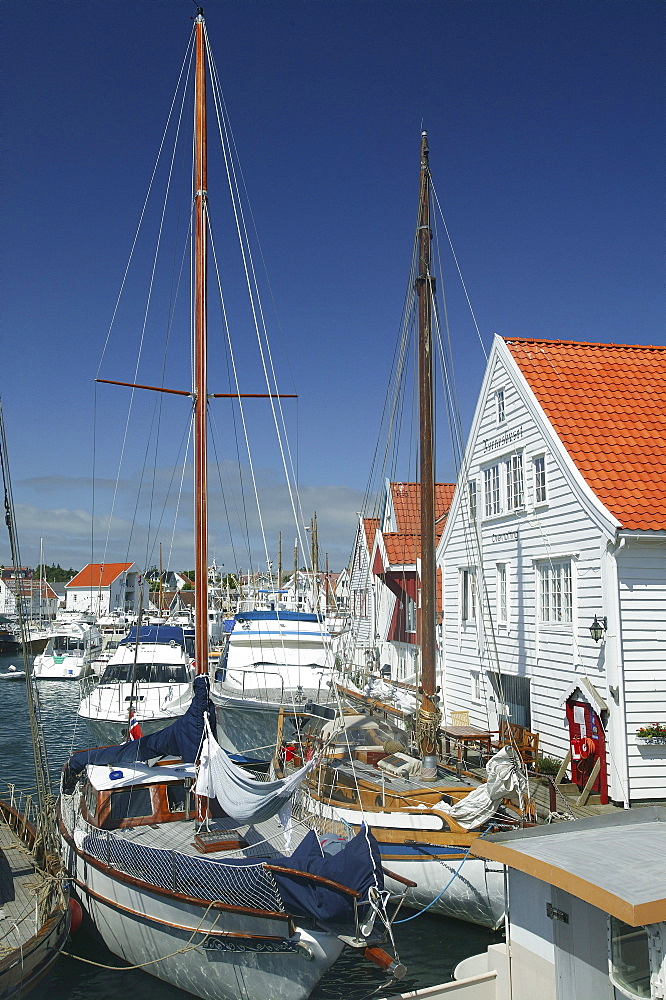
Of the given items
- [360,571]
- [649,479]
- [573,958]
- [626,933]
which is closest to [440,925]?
[573,958]

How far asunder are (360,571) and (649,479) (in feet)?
94.2

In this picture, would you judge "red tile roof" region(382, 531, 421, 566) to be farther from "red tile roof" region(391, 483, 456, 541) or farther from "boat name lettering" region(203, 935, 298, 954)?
"boat name lettering" region(203, 935, 298, 954)

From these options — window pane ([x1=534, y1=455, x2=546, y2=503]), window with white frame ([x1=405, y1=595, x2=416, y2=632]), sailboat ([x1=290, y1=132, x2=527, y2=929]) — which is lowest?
sailboat ([x1=290, y1=132, x2=527, y2=929])

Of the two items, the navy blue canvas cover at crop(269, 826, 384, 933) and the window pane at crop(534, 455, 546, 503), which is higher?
the window pane at crop(534, 455, 546, 503)

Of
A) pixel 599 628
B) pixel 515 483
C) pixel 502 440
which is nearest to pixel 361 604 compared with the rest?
pixel 502 440

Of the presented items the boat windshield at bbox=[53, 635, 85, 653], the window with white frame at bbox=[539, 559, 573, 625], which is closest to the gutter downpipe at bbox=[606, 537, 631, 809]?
the window with white frame at bbox=[539, 559, 573, 625]

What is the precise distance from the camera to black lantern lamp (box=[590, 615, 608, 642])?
15329 millimetres

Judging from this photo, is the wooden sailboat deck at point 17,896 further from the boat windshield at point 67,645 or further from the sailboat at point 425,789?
the boat windshield at point 67,645

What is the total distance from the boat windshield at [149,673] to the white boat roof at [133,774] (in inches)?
836

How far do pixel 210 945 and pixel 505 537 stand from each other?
1275cm

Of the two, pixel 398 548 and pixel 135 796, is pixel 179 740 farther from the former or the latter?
pixel 398 548

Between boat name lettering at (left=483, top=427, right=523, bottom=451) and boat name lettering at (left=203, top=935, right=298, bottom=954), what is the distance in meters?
13.3

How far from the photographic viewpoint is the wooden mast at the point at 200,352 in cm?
1452

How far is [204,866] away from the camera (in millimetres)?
9898
